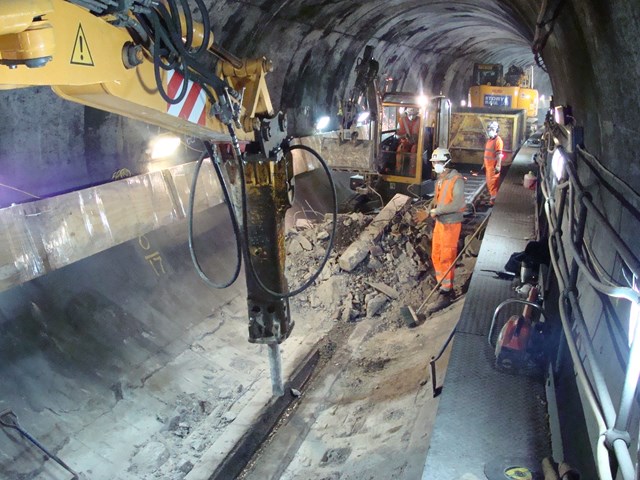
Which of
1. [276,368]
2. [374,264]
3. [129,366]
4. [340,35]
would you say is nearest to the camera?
[276,368]

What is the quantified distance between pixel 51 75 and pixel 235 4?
624 cm

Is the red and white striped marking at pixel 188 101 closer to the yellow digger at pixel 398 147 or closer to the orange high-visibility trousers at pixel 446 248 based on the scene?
the orange high-visibility trousers at pixel 446 248

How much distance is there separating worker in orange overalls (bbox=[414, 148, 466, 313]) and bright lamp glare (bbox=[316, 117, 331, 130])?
19.9ft

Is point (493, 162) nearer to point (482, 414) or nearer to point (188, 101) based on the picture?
point (482, 414)

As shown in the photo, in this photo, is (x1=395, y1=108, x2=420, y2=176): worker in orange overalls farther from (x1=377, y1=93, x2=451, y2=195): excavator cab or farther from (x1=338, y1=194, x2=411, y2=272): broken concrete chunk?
(x1=338, y1=194, x2=411, y2=272): broken concrete chunk

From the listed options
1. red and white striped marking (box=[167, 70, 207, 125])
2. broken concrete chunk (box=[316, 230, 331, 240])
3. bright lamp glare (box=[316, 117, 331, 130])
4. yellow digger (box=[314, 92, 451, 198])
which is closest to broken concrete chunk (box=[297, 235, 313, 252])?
broken concrete chunk (box=[316, 230, 331, 240])

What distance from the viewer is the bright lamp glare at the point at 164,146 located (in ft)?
25.6

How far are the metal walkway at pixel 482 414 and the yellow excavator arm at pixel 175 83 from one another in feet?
4.84

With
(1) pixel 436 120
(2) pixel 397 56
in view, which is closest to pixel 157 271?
(1) pixel 436 120

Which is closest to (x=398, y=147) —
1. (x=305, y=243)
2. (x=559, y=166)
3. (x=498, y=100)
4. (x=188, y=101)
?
(x=305, y=243)

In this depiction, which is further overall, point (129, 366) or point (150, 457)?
point (129, 366)

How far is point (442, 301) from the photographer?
7.25 metres

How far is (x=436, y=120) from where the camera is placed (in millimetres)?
11672

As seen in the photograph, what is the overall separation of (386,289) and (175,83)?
5.20m
